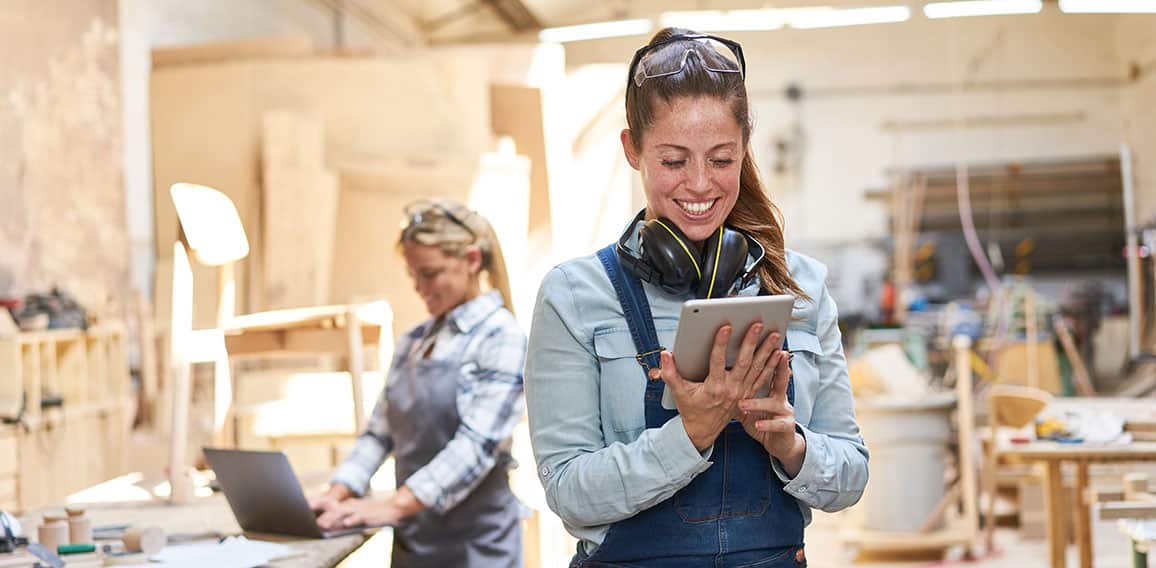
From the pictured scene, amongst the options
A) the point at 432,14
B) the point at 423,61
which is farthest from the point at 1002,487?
the point at 432,14

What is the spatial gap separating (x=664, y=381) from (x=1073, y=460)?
3.40m

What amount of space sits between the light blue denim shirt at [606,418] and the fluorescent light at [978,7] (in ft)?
42.6

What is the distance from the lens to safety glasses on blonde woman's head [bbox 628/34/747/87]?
153 centimetres

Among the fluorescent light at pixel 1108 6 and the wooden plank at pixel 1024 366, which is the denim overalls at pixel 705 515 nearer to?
the wooden plank at pixel 1024 366

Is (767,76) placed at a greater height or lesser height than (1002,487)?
greater

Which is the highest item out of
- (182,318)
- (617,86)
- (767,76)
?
(767,76)

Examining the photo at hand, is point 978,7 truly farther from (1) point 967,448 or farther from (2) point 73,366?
(2) point 73,366

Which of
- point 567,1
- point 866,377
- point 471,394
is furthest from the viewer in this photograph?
point 567,1

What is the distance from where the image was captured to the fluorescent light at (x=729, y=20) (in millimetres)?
13579

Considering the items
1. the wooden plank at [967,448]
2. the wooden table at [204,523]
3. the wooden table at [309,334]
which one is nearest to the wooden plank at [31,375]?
the wooden table at [309,334]

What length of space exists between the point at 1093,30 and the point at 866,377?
9.02 meters

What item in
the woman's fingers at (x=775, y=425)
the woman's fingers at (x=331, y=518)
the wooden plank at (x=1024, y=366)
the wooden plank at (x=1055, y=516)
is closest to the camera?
the woman's fingers at (x=775, y=425)

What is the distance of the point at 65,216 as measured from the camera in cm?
662

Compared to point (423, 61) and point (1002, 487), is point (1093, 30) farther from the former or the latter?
point (423, 61)
